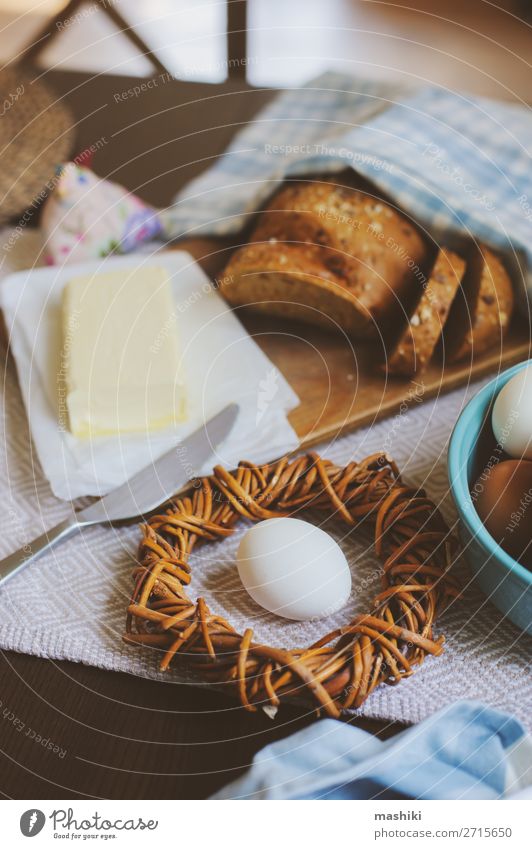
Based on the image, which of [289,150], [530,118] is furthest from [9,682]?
[530,118]

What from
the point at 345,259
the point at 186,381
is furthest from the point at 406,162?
the point at 186,381

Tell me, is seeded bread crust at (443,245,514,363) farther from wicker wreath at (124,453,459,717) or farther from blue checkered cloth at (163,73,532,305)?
wicker wreath at (124,453,459,717)

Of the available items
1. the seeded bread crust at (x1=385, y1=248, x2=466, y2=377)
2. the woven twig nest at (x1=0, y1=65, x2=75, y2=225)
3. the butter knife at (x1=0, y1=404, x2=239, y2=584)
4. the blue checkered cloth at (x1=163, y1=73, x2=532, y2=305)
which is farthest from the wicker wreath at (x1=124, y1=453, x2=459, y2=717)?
the woven twig nest at (x1=0, y1=65, x2=75, y2=225)

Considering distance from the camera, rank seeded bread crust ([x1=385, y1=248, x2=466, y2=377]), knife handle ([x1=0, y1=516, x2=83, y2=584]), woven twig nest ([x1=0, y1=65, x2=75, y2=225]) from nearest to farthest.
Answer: knife handle ([x1=0, y1=516, x2=83, y2=584]) → seeded bread crust ([x1=385, y1=248, x2=466, y2=377]) → woven twig nest ([x1=0, y1=65, x2=75, y2=225])

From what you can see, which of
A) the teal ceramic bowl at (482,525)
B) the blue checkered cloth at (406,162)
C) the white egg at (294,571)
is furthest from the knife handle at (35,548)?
the blue checkered cloth at (406,162)

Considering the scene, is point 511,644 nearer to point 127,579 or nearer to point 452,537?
point 452,537

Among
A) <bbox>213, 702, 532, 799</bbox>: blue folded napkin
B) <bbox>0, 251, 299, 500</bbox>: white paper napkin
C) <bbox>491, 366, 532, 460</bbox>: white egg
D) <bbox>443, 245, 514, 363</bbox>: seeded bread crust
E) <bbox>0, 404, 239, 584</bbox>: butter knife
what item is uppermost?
<bbox>0, 251, 299, 500</bbox>: white paper napkin

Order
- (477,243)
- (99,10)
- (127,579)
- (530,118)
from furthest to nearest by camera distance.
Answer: (99,10), (530,118), (477,243), (127,579)
